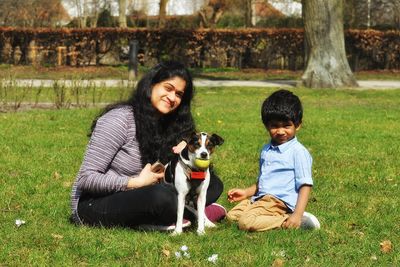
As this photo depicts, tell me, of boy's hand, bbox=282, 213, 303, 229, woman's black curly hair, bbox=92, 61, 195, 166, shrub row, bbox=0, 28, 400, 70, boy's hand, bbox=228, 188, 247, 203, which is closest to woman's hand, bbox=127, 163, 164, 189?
woman's black curly hair, bbox=92, 61, 195, 166

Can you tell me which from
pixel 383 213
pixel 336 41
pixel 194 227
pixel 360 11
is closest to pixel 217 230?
pixel 194 227

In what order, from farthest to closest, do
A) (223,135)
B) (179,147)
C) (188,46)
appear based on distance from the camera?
(188,46) < (223,135) < (179,147)

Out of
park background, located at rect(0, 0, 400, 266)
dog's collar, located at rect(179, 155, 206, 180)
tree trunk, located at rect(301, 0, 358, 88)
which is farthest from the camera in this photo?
tree trunk, located at rect(301, 0, 358, 88)

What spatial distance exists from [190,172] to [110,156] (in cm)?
60

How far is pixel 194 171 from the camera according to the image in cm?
476

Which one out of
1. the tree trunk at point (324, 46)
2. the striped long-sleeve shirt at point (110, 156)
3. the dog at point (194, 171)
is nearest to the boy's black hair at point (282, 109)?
the dog at point (194, 171)

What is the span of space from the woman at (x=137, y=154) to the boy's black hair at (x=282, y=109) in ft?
1.86

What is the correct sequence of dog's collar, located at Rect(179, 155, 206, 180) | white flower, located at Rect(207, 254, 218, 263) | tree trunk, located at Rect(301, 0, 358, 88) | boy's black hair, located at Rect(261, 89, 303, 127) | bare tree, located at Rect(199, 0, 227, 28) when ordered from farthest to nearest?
bare tree, located at Rect(199, 0, 227, 28), tree trunk, located at Rect(301, 0, 358, 88), boy's black hair, located at Rect(261, 89, 303, 127), dog's collar, located at Rect(179, 155, 206, 180), white flower, located at Rect(207, 254, 218, 263)

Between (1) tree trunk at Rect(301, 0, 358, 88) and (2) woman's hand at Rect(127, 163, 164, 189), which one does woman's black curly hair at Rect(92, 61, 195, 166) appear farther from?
(1) tree trunk at Rect(301, 0, 358, 88)

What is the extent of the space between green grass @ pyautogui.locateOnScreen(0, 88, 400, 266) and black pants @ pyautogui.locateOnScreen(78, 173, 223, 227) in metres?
0.10

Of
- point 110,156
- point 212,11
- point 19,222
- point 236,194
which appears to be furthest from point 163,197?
point 212,11

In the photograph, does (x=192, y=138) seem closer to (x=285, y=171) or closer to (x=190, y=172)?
(x=190, y=172)

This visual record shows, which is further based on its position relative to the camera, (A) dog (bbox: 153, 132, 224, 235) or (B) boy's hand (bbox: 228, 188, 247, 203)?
(B) boy's hand (bbox: 228, 188, 247, 203)

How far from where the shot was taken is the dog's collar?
475 cm
